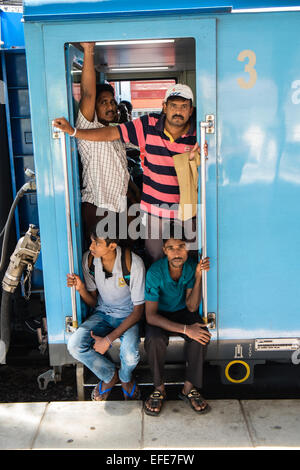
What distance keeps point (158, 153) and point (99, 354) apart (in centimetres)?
139

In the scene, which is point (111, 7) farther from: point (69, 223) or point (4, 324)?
point (4, 324)

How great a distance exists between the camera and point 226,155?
2836 mm

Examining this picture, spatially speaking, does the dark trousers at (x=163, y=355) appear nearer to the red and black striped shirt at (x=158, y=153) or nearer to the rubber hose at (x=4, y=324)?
the red and black striped shirt at (x=158, y=153)

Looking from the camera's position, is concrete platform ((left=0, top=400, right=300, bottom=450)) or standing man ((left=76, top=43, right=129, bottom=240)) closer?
concrete platform ((left=0, top=400, right=300, bottom=450))

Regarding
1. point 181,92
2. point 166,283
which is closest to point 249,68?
point 181,92

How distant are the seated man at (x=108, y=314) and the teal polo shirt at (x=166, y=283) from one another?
0.09 m

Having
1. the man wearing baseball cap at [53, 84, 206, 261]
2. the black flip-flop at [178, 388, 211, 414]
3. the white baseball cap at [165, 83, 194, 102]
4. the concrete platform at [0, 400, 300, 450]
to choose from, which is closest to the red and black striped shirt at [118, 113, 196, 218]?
the man wearing baseball cap at [53, 84, 206, 261]

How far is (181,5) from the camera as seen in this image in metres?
2.59

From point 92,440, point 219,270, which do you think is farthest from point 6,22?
point 92,440

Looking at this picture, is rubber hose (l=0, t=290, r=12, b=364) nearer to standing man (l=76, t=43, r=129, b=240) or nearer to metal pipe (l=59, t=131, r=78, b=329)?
metal pipe (l=59, t=131, r=78, b=329)

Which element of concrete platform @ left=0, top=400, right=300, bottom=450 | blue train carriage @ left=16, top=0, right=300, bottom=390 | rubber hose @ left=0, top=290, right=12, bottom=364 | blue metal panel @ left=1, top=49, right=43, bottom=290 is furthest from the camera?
blue metal panel @ left=1, top=49, right=43, bottom=290

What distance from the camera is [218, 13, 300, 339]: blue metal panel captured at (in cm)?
274

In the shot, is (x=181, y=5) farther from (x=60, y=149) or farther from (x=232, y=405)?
(x=232, y=405)

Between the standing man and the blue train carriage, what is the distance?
0.50 ft
